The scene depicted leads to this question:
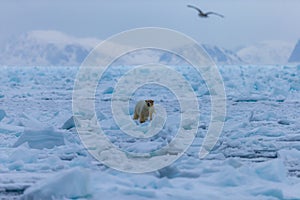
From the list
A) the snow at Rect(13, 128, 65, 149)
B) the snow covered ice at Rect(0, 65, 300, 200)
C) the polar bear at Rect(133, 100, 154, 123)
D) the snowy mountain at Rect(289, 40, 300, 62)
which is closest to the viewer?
the snow covered ice at Rect(0, 65, 300, 200)

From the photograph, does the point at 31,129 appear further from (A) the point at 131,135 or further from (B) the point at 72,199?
(B) the point at 72,199

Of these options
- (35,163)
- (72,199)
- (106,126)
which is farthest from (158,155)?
(106,126)

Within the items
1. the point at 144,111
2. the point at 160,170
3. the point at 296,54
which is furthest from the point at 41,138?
the point at 296,54

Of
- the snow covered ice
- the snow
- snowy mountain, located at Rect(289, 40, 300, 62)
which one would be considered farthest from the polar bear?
snowy mountain, located at Rect(289, 40, 300, 62)

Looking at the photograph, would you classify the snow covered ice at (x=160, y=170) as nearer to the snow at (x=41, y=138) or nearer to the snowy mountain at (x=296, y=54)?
the snow at (x=41, y=138)

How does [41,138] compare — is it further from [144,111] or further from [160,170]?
[144,111]

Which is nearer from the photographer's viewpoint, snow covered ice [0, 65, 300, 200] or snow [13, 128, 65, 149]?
snow covered ice [0, 65, 300, 200]

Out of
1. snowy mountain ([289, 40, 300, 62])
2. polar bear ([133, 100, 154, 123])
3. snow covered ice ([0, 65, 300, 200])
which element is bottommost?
snow covered ice ([0, 65, 300, 200])

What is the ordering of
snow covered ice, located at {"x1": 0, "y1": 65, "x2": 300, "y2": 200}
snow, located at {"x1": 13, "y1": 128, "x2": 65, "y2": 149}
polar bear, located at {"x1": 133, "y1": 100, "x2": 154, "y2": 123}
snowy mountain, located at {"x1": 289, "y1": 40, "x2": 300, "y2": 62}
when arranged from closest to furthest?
snow covered ice, located at {"x1": 0, "y1": 65, "x2": 300, "y2": 200}, snow, located at {"x1": 13, "y1": 128, "x2": 65, "y2": 149}, polar bear, located at {"x1": 133, "y1": 100, "x2": 154, "y2": 123}, snowy mountain, located at {"x1": 289, "y1": 40, "x2": 300, "y2": 62}

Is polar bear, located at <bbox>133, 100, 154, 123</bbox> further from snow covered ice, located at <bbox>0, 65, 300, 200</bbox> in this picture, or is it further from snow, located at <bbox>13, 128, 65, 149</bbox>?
snow, located at <bbox>13, 128, 65, 149</bbox>

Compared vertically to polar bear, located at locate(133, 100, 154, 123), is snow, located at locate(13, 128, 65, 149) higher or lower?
lower

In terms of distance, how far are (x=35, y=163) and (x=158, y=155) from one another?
1106 mm

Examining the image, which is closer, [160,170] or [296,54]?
[160,170]

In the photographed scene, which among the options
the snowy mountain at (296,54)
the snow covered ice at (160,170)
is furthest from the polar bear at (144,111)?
the snowy mountain at (296,54)
